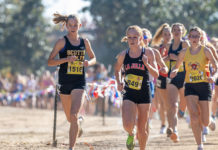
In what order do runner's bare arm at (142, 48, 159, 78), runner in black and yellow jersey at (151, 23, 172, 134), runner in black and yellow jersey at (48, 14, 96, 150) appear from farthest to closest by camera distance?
runner in black and yellow jersey at (151, 23, 172, 134)
runner in black and yellow jersey at (48, 14, 96, 150)
runner's bare arm at (142, 48, 159, 78)

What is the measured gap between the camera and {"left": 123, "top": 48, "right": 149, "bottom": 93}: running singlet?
7.72 m

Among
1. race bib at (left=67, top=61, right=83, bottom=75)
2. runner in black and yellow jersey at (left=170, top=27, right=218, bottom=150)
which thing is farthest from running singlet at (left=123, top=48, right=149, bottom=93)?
runner in black and yellow jersey at (left=170, top=27, right=218, bottom=150)

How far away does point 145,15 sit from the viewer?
36.8 meters

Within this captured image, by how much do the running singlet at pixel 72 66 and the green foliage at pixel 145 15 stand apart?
91.5 ft

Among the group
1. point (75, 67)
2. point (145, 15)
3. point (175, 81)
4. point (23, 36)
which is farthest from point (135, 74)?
point (23, 36)

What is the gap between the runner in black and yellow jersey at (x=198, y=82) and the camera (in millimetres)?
8586

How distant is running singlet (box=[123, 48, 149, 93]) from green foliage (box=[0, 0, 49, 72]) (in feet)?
121

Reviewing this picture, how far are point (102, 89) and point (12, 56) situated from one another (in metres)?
31.7

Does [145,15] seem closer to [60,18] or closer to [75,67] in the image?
[60,18]

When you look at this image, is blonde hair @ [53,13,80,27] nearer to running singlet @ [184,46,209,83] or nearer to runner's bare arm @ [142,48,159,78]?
runner's bare arm @ [142,48,159,78]

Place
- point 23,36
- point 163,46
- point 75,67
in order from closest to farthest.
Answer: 1. point 75,67
2. point 163,46
3. point 23,36

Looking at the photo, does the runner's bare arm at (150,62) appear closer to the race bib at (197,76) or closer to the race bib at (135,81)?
the race bib at (135,81)

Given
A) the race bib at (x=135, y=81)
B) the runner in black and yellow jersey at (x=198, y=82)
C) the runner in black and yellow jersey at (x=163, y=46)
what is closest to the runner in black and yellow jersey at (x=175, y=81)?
the runner in black and yellow jersey at (x=163, y=46)

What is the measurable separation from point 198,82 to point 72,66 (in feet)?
6.82
